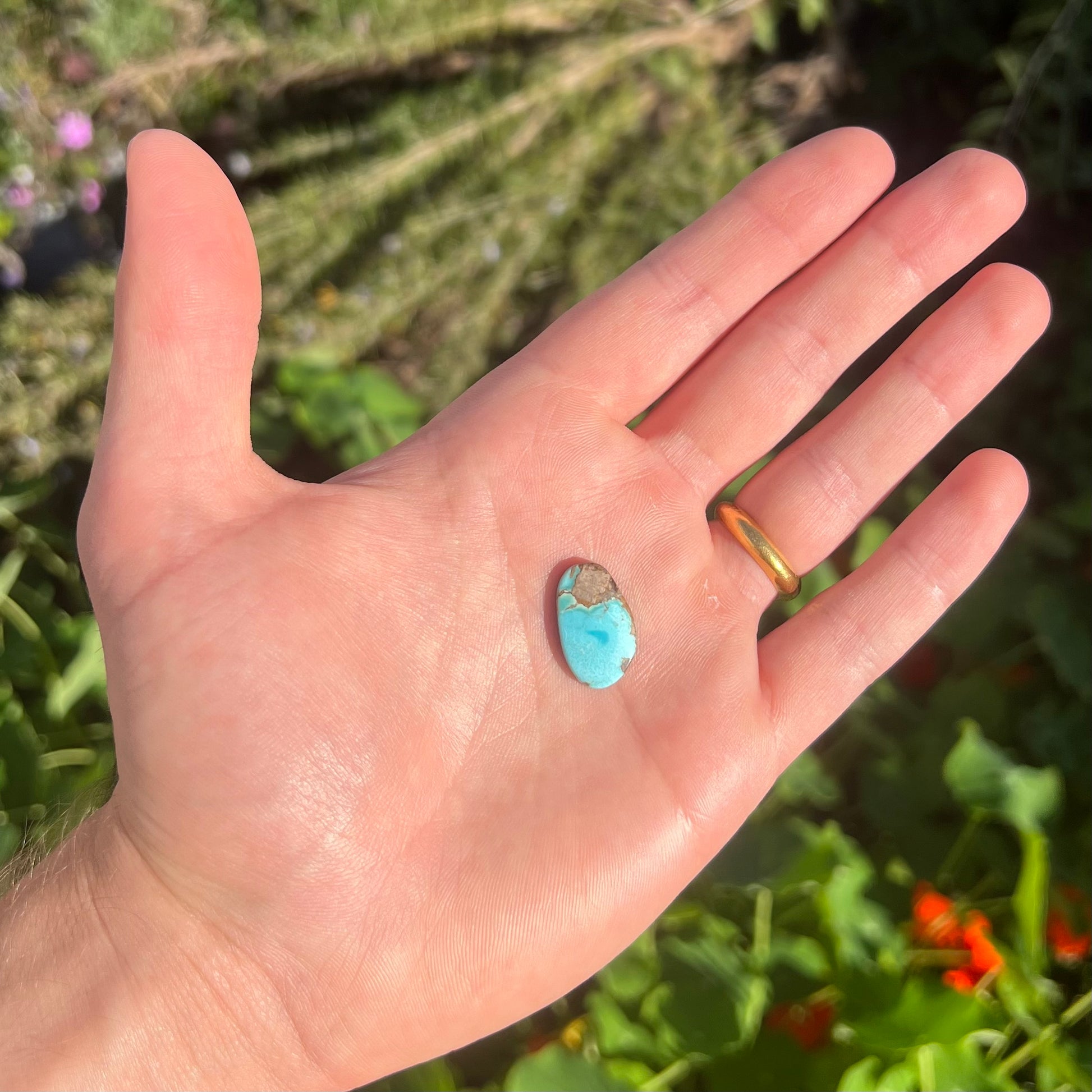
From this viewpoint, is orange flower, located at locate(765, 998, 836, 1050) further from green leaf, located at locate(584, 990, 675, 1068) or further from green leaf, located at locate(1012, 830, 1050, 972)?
green leaf, located at locate(1012, 830, 1050, 972)

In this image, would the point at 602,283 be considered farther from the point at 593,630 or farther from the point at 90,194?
the point at 90,194

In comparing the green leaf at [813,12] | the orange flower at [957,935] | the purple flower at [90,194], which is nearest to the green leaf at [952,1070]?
the orange flower at [957,935]

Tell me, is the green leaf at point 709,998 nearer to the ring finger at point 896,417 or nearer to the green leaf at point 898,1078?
the green leaf at point 898,1078

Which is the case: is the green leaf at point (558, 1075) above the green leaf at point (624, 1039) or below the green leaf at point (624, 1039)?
above

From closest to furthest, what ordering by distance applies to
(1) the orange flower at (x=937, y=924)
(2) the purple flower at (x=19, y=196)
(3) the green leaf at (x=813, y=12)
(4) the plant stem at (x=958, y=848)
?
(1) the orange flower at (x=937, y=924), (4) the plant stem at (x=958, y=848), (3) the green leaf at (x=813, y=12), (2) the purple flower at (x=19, y=196)

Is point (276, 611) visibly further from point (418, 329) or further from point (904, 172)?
point (904, 172)

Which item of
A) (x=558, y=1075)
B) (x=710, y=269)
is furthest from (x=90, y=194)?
(x=558, y=1075)

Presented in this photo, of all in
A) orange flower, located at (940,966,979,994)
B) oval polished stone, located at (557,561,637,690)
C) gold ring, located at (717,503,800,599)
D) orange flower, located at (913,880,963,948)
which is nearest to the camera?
oval polished stone, located at (557,561,637,690)

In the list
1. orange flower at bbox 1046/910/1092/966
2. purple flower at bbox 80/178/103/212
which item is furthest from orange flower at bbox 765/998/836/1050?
purple flower at bbox 80/178/103/212
